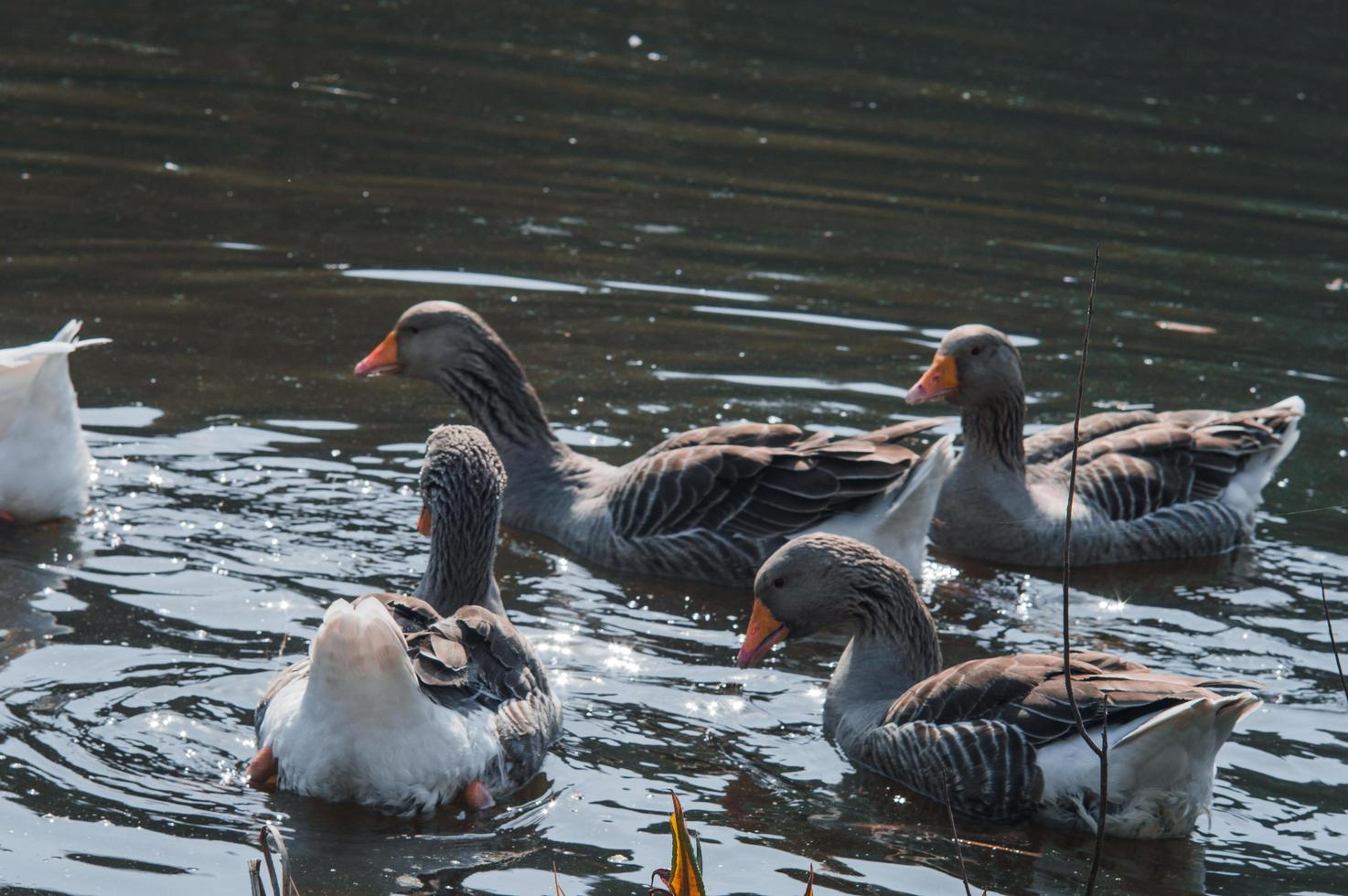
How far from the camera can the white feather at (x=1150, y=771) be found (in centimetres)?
565

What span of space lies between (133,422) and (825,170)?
9.17 m

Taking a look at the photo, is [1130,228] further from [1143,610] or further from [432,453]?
[432,453]

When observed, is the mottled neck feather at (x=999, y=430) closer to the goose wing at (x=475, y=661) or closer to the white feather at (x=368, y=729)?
the goose wing at (x=475, y=661)

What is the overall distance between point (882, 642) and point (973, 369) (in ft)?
9.18

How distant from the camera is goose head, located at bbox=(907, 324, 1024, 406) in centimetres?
920

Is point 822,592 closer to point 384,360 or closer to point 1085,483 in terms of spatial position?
point 1085,483

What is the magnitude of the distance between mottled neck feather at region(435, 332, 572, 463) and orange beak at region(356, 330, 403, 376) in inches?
10.9

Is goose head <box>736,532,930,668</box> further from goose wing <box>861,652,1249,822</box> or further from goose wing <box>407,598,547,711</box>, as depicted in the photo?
goose wing <box>407,598,547,711</box>

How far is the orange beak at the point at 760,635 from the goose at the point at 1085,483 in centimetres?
239

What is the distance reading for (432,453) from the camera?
22.7 ft

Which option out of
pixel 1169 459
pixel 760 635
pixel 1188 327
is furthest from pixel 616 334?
pixel 760 635

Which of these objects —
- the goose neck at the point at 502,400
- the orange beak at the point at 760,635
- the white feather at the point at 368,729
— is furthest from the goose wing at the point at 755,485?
the white feather at the point at 368,729

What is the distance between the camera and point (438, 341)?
375 inches

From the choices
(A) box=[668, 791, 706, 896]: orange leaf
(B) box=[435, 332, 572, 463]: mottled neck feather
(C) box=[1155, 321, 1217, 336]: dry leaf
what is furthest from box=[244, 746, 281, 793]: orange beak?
(C) box=[1155, 321, 1217, 336]: dry leaf
